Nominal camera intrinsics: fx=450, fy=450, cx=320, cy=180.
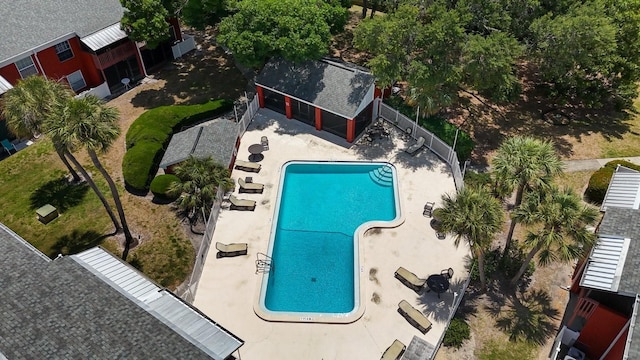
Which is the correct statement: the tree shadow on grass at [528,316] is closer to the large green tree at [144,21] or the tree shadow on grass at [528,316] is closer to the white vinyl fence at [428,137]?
the white vinyl fence at [428,137]

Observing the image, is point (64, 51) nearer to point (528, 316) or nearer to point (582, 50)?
point (528, 316)

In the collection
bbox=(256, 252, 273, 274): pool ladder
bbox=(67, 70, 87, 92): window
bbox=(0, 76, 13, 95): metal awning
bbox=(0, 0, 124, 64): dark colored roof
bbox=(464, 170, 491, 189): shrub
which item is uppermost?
bbox=(0, 0, 124, 64): dark colored roof

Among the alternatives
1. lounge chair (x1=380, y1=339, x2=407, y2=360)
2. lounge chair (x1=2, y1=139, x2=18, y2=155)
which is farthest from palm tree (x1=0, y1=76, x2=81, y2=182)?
lounge chair (x1=380, y1=339, x2=407, y2=360)

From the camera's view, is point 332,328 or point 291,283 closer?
point 332,328

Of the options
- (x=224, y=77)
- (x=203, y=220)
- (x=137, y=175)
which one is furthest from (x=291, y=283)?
(x=224, y=77)

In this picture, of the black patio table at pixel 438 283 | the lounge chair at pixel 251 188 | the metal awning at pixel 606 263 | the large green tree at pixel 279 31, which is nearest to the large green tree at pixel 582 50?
the metal awning at pixel 606 263

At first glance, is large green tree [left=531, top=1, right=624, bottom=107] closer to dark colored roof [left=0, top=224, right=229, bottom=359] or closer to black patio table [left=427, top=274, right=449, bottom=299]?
black patio table [left=427, top=274, right=449, bottom=299]

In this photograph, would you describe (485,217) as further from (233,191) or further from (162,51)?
(162,51)
